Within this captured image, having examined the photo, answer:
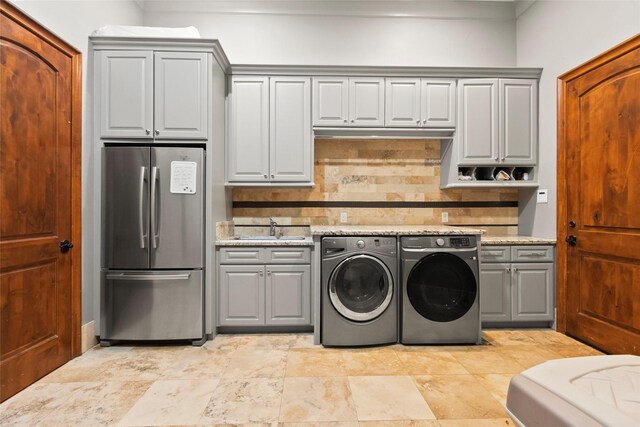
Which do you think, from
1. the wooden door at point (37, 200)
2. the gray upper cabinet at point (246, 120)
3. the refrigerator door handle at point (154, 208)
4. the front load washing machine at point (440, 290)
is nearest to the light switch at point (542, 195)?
the front load washing machine at point (440, 290)

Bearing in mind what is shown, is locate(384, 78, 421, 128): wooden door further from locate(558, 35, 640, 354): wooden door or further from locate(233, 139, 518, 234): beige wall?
locate(558, 35, 640, 354): wooden door

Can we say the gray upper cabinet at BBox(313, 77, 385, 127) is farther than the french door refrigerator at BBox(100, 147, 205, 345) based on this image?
Yes

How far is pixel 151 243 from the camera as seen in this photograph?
9.10 ft

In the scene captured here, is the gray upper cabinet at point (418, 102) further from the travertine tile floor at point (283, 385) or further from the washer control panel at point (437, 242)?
the travertine tile floor at point (283, 385)

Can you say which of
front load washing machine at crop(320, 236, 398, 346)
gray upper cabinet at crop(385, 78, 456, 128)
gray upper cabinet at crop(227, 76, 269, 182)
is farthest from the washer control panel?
gray upper cabinet at crop(227, 76, 269, 182)

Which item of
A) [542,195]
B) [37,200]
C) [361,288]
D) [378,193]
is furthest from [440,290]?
[37,200]

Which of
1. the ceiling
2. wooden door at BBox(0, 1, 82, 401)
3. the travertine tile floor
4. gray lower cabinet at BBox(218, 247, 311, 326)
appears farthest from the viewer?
the ceiling

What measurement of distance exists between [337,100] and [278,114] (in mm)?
633

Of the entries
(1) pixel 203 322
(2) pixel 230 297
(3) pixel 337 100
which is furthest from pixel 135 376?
(3) pixel 337 100

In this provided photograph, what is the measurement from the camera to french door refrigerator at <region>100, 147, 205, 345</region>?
2764mm

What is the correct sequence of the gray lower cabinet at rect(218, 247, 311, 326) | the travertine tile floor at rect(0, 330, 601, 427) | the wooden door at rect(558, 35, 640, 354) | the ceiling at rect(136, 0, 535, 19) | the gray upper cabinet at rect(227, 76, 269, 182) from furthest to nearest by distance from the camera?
the ceiling at rect(136, 0, 535, 19), the gray upper cabinet at rect(227, 76, 269, 182), the gray lower cabinet at rect(218, 247, 311, 326), the wooden door at rect(558, 35, 640, 354), the travertine tile floor at rect(0, 330, 601, 427)

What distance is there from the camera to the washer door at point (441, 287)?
280 centimetres

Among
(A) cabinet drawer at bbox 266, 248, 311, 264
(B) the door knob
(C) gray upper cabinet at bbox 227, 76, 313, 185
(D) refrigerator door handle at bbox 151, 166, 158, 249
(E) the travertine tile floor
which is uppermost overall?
(C) gray upper cabinet at bbox 227, 76, 313, 185

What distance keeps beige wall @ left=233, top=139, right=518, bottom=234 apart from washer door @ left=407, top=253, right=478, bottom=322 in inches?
41.0
